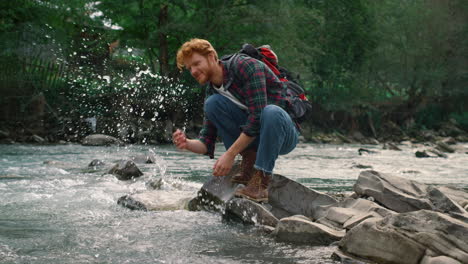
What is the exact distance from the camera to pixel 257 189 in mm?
3561

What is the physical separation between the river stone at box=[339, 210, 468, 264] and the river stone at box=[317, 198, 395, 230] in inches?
17.4

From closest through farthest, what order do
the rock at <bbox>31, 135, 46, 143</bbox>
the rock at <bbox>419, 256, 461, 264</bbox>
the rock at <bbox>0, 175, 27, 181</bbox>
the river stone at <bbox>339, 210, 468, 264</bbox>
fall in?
the rock at <bbox>419, 256, 461, 264</bbox> < the river stone at <bbox>339, 210, 468, 264</bbox> < the rock at <bbox>0, 175, 27, 181</bbox> < the rock at <bbox>31, 135, 46, 143</bbox>

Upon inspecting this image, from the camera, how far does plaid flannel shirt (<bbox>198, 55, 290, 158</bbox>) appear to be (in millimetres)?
3301

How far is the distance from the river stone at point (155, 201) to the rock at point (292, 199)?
709 mm

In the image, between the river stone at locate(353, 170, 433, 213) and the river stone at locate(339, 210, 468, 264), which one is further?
the river stone at locate(353, 170, 433, 213)

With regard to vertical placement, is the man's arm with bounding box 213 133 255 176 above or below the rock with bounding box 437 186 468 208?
above

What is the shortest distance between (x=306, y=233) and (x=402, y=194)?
3.27 ft

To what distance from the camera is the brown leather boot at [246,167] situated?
3.71 m

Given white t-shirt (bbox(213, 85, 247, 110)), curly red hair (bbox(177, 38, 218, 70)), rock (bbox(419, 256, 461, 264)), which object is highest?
curly red hair (bbox(177, 38, 218, 70))

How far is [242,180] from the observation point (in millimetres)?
3766

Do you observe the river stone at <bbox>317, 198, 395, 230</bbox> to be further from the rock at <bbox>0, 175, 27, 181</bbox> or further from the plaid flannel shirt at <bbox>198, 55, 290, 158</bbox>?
the rock at <bbox>0, 175, 27, 181</bbox>

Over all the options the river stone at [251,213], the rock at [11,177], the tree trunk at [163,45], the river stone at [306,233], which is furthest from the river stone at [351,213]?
the tree trunk at [163,45]

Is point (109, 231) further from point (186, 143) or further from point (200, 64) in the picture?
point (200, 64)

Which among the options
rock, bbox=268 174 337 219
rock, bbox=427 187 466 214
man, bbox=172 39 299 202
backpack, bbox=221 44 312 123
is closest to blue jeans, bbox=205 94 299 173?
man, bbox=172 39 299 202
